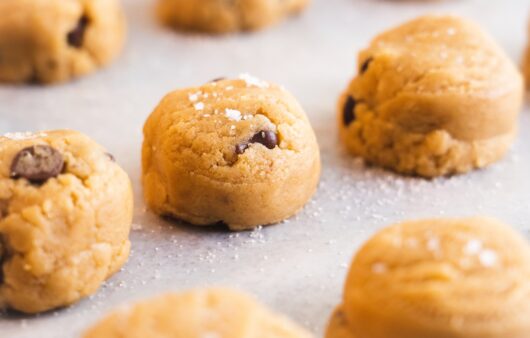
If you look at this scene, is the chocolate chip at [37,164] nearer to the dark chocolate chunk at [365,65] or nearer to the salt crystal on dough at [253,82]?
the salt crystal on dough at [253,82]

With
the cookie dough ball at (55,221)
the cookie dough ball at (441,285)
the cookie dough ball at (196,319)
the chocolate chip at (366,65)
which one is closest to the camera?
the cookie dough ball at (196,319)

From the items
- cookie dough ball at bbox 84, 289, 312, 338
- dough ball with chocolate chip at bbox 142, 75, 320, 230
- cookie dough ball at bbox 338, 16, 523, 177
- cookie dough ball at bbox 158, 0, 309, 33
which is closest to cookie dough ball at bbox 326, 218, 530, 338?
cookie dough ball at bbox 84, 289, 312, 338

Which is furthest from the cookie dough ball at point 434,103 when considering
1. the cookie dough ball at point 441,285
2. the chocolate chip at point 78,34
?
the chocolate chip at point 78,34

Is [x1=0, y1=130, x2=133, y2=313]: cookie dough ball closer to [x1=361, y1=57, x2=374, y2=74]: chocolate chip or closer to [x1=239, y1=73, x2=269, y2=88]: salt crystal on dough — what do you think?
[x1=239, y1=73, x2=269, y2=88]: salt crystal on dough

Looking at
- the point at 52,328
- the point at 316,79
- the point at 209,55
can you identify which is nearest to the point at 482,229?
the point at 52,328

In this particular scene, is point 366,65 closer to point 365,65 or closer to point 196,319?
point 365,65

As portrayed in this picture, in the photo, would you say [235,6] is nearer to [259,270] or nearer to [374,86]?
[374,86]
